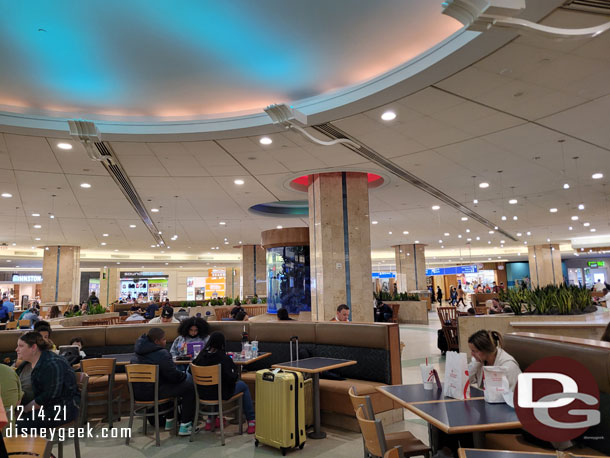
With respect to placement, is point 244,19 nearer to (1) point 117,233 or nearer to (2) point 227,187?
(2) point 227,187

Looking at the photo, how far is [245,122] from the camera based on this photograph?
6.16 m

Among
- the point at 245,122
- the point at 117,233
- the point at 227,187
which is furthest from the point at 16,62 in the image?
the point at 117,233

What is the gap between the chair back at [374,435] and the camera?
2369 mm

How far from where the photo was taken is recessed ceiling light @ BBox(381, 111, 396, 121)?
227 inches

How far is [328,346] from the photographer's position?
5.48 meters

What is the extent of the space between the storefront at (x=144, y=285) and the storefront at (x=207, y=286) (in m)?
1.76

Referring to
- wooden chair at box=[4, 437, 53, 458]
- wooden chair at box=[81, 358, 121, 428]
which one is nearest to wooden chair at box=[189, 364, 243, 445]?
wooden chair at box=[81, 358, 121, 428]

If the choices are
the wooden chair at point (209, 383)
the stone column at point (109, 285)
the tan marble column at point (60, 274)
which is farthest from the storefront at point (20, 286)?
the wooden chair at point (209, 383)

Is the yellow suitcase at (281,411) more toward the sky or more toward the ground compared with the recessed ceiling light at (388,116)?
more toward the ground

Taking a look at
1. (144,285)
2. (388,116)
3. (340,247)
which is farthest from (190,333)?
(144,285)

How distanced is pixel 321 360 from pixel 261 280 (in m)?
16.8

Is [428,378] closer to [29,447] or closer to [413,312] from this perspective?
[29,447]

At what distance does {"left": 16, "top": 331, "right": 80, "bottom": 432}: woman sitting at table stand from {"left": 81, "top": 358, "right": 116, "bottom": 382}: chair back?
1.14m

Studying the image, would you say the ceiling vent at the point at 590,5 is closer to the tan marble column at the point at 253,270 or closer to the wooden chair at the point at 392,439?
the wooden chair at the point at 392,439
